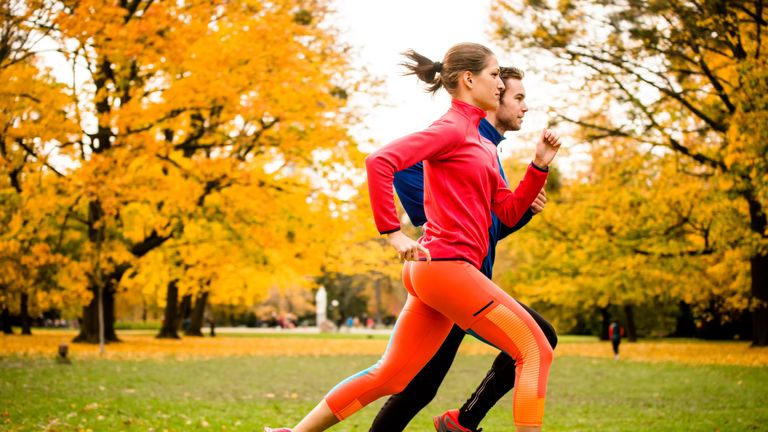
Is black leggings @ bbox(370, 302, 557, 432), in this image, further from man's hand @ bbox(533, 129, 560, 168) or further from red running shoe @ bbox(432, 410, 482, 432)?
man's hand @ bbox(533, 129, 560, 168)

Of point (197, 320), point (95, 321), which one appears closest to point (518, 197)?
point (95, 321)

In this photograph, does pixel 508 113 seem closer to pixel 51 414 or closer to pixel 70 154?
pixel 51 414

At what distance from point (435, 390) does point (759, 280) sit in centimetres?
2165

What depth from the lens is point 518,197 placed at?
4.18m

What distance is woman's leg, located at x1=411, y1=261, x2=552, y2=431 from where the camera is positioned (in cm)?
372

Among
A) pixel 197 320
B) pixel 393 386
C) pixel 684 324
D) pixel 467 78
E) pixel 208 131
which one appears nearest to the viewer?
pixel 467 78

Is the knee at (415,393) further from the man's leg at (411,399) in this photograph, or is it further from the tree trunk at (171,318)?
the tree trunk at (171,318)

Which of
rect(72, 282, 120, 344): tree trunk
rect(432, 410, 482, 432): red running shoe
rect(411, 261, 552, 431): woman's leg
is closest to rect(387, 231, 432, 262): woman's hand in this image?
rect(411, 261, 552, 431): woman's leg

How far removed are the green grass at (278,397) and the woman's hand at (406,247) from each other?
4.30 metres

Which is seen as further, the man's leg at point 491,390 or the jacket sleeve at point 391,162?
the man's leg at point 491,390

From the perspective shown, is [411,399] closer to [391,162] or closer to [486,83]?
[391,162]

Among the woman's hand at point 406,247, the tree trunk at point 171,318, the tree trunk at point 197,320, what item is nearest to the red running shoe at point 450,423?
the woman's hand at point 406,247

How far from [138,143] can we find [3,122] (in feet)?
13.7

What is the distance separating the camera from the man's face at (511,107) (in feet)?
14.6
